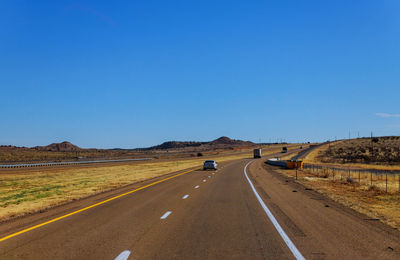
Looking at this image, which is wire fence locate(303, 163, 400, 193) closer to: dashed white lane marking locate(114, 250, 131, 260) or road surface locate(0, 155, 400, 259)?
road surface locate(0, 155, 400, 259)

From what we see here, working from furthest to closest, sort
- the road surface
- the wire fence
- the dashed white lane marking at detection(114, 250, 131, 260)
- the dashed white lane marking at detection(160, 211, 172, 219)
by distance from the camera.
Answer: the wire fence → the dashed white lane marking at detection(160, 211, 172, 219) → the road surface → the dashed white lane marking at detection(114, 250, 131, 260)

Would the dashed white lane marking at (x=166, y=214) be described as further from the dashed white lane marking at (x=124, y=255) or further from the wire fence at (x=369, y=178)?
the wire fence at (x=369, y=178)

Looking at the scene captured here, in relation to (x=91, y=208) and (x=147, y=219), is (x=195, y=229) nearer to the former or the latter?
(x=147, y=219)

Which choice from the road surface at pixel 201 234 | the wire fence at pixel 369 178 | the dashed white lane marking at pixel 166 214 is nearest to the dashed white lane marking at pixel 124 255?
the road surface at pixel 201 234

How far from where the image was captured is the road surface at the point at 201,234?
274 inches

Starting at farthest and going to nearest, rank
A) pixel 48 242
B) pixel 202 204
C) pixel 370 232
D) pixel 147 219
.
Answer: pixel 202 204
pixel 147 219
pixel 370 232
pixel 48 242

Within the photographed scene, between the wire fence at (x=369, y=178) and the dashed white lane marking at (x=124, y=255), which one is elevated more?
the dashed white lane marking at (x=124, y=255)

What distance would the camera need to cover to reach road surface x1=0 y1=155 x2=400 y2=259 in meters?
6.95

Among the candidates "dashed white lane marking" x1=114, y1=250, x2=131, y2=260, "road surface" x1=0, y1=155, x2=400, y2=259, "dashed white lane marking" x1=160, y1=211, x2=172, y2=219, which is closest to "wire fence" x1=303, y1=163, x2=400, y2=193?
"road surface" x1=0, y1=155, x2=400, y2=259

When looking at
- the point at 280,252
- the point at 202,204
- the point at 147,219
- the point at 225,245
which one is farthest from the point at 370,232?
the point at 202,204

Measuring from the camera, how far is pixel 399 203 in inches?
586

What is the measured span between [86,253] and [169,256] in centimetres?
163

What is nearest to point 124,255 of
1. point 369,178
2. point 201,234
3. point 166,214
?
point 201,234

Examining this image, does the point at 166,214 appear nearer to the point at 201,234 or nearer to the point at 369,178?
the point at 201,234
